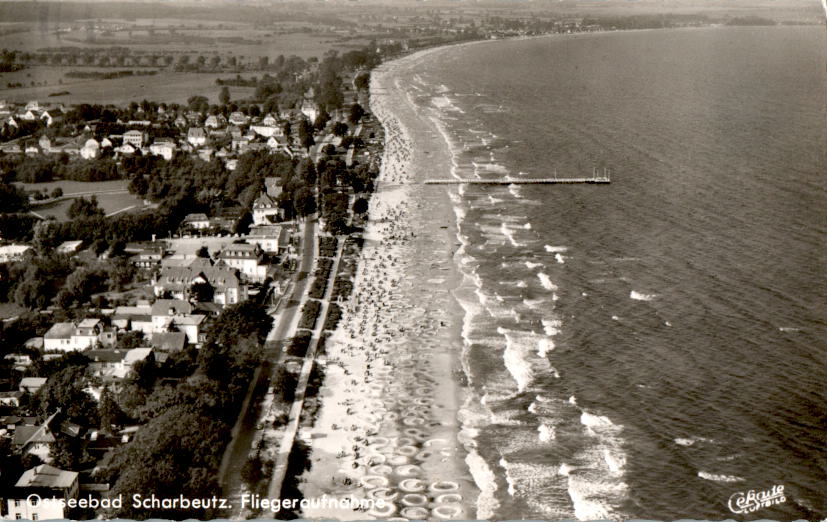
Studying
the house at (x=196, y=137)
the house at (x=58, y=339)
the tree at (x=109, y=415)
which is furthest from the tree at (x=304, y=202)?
the tree at (x=109, y=415)

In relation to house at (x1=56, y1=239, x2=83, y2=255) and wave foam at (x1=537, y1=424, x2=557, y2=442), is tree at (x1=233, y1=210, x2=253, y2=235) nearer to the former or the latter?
house at (x1=56, y1=239, x2=83, y2=255)

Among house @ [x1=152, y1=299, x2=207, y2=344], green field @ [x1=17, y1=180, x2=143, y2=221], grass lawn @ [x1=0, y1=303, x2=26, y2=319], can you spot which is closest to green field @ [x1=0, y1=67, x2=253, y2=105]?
green field @ [x1=17, y1=180, x2=143, y2=221]

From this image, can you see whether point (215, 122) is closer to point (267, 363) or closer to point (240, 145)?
point (240, 145)

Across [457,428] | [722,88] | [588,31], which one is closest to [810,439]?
[457,428]

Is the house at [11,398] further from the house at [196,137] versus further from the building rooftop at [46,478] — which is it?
the house at [196,137]

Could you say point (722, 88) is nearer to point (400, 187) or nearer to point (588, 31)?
point (400, 187)

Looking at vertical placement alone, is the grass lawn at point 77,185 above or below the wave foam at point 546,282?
below
